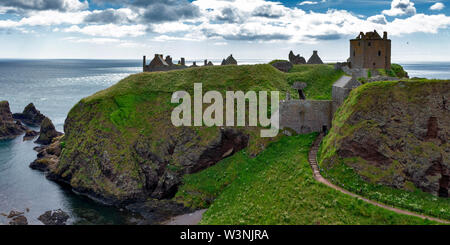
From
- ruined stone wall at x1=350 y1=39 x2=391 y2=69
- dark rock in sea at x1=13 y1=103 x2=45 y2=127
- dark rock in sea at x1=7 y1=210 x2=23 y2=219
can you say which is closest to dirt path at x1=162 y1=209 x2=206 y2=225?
dark rock in sea at x1=7 y1=210 x2=23 y2=219

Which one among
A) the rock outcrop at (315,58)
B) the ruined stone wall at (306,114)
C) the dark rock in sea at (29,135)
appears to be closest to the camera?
the ruined stone wall at (306,114)

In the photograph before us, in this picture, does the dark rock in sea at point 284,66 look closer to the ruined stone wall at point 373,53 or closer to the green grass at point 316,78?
the green grass at point 316,78

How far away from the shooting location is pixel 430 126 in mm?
39969

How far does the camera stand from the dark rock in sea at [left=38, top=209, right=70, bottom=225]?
4834 centimetres

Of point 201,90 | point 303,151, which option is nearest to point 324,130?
point 303,151

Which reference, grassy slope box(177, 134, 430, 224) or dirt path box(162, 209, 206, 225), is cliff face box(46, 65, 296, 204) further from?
dirt path box(162, 209, 206, 225)

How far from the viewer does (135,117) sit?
63594 mm

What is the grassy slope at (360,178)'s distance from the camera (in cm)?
3434

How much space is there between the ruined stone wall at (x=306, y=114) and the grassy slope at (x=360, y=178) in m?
4.43

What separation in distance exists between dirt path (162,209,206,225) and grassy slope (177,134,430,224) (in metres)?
1.66

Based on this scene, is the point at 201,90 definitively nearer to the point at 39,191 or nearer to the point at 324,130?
the point at 324,130

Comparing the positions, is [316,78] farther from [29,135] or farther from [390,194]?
[29,135]

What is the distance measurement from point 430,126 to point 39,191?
56609mm

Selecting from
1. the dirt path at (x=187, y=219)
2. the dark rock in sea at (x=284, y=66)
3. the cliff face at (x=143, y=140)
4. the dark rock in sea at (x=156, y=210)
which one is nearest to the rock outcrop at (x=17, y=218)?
the cliff face at (x=143, y=140)
